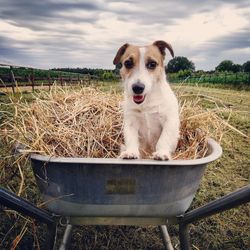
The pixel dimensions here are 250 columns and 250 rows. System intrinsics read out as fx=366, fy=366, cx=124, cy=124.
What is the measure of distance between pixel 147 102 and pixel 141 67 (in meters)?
0.24

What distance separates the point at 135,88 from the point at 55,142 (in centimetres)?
60

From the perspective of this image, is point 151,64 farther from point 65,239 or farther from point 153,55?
point 65,239

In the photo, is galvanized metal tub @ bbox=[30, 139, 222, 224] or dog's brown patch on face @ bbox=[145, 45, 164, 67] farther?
dog's brown patch on face @ bbox=[145, 45, 164, 67]

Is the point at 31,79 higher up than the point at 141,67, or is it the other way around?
the point at 141,67

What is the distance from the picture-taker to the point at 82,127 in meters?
2.52

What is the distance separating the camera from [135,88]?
2166 mm

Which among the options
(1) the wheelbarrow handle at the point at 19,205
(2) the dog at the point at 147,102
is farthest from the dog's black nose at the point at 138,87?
(1) the wheelbarrow handle at the point at 19,205

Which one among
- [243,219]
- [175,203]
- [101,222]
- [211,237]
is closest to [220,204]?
[175,203]

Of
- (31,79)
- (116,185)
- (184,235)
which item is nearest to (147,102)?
(116,185)

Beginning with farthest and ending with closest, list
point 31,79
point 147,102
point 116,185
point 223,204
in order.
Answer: point 31,79 → point 147,102 → point 116,185 → point 223,204

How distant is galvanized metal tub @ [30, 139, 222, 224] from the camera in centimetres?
Answer: 174

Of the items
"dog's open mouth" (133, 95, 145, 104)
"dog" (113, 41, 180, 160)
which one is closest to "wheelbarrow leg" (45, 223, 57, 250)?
"dog" (113, 41, 180, 160)

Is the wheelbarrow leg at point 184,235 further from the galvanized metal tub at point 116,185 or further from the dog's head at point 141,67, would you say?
the dog's head at point 141,67

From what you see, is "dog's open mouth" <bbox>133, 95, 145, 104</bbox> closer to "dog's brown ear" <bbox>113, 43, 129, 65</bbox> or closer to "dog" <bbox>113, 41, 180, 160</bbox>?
"dog" <bbox>113, 41, 180, 160</bbox>
